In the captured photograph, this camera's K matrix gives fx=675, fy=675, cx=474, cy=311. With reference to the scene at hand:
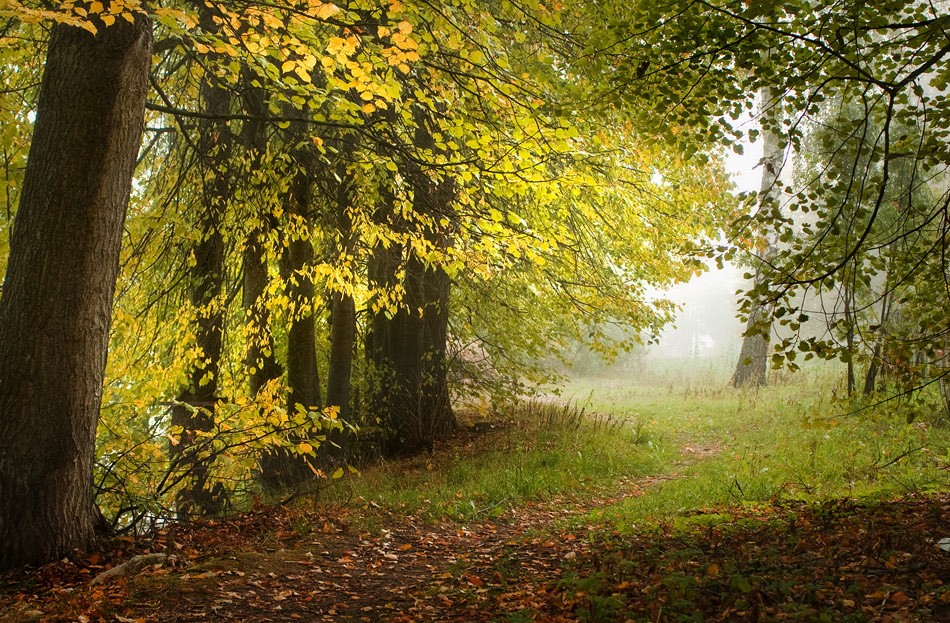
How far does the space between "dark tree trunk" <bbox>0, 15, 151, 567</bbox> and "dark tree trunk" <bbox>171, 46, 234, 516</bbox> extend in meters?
2.91

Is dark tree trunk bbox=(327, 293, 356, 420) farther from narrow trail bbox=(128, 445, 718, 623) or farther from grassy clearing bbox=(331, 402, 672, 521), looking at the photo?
narrow trail bbox=(128, 445, 718, 623)

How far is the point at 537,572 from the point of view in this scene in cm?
473

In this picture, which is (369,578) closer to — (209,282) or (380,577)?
(380,577)

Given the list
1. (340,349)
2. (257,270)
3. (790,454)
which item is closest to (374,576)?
(257,270)

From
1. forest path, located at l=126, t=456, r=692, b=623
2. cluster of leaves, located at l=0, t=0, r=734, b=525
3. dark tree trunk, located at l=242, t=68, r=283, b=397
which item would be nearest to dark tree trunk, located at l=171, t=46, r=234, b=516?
cluster of leaves, located at l=0, t=0, r=734, b=525

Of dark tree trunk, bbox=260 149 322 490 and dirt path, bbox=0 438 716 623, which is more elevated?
dark tree trunk, bbox=260 149 322 490

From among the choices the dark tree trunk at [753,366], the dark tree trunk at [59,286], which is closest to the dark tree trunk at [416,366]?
the dark tree trunk at [59,286]

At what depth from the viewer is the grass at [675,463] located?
6820 mm

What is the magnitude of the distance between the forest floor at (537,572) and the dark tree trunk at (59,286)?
18.5 inches

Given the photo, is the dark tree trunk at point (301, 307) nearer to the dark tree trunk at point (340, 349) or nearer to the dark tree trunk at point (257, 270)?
the dark tree trunk at point (257, 270)

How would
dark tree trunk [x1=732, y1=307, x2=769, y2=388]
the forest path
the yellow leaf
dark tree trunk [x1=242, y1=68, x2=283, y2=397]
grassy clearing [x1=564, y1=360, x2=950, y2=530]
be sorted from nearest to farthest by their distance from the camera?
the forest path, the yellow leaf, grassy clearing [x1=564, y1=360, x2=950, y2=530], dark tree trunk [x1=242, y1=68, x2=283, y2=397], dark tree trunk [x1=732, y1=307, x2=769, y2=388]

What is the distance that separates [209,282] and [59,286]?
5.26 meters

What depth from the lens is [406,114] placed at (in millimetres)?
6016

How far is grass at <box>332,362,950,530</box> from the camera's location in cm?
682
